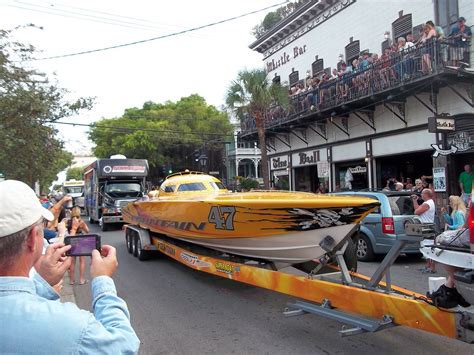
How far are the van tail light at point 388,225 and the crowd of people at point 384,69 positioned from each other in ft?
24.9

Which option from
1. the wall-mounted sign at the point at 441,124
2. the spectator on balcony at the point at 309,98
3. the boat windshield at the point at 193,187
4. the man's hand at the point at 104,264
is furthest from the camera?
the spectator on balcony at the point at 309,98

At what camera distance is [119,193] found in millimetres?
20797

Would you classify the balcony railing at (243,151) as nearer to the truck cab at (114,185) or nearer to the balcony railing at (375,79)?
the balcony railing at (375,79)

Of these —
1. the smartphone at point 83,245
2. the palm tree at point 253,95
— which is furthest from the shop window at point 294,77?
the smartphone at point 83,245

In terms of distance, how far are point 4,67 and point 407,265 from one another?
11515 millimetres

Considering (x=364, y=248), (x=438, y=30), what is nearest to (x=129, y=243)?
(x=364, y=248)

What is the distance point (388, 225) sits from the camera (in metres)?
9.34

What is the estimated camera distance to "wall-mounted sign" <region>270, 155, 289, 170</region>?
26250 millimetres

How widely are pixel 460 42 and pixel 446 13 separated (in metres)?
1.68

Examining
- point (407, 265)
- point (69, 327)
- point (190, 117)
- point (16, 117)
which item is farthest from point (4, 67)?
point (190, 117)

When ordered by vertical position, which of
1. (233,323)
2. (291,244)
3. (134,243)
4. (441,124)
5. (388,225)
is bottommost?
(233,323)

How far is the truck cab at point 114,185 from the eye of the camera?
773 inches

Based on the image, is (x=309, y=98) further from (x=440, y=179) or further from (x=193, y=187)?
(x=193, y=187)

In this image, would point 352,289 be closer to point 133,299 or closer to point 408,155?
point 133,299
